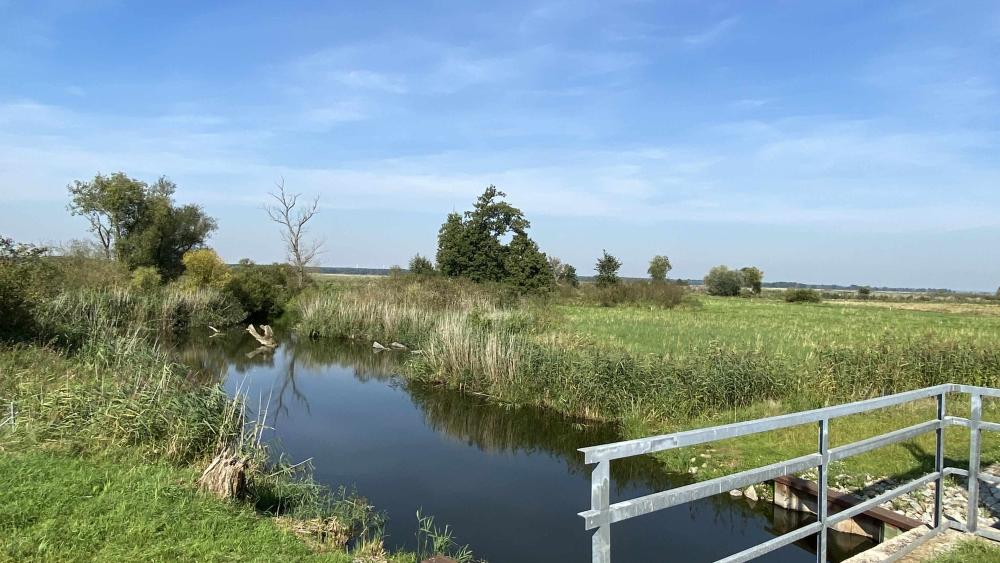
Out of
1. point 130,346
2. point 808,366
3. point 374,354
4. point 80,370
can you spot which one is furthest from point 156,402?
point 374,354

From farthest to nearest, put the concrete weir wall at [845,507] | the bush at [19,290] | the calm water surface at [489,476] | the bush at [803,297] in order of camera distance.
A: the bush at [803,297]
the bush at [19,290]
the calm water surface at [489,476]
the concrete weir wall at [845,507]

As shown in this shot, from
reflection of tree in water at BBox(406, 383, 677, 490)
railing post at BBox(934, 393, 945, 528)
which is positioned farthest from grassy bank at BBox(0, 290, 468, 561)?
railing post at BBox(934, 393, 945, 528)

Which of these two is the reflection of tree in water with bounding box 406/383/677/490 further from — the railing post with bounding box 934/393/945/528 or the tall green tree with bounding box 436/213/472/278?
the tall green tree with bounding box 436/213/472/278

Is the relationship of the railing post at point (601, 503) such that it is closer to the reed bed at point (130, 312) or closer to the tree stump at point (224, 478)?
the tree stump at point (224, 478)

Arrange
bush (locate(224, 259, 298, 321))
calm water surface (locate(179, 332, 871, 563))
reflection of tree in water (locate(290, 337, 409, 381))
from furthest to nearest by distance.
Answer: bush (locate(224, 259, 298, 321)) < reflection of tree in water (locate(290, 337, 409, 381)) < calm water surface (locate(179, 332, 871, 563))

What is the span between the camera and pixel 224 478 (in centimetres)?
543

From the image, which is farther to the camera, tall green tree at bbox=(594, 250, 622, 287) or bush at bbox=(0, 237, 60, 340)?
tall green tree at bbox=(594, 250, 622, 287)

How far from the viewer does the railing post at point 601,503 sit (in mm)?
2457

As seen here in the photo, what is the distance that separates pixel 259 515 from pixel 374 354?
16689 mm

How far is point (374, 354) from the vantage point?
22.0m

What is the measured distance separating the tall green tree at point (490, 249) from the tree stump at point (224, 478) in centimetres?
2649

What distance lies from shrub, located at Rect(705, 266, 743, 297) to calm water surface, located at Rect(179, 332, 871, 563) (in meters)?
61.6

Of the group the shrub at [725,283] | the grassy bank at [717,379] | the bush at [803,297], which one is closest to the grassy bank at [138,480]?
the grassy bank at [717,379]

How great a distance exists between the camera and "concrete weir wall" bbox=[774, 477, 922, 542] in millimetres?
5859
